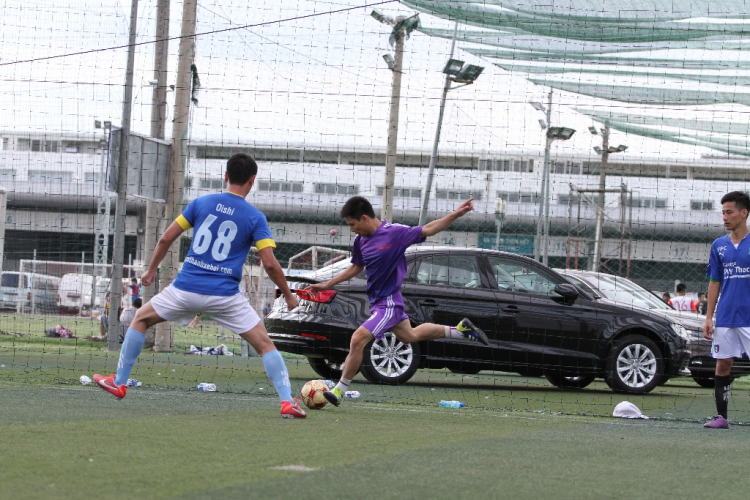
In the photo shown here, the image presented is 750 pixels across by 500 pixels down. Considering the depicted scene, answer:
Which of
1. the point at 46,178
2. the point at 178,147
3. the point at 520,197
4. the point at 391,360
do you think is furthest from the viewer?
the point at 46,178

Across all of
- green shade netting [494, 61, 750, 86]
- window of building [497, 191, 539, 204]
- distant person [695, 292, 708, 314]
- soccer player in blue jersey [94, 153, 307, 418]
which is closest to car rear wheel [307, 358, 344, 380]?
green shade netting [494, 61, 750, 86]

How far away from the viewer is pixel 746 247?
8664mm

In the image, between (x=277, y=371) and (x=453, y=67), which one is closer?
(x=277, y=371)

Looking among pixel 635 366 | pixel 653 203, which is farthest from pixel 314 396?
pixel 653 203

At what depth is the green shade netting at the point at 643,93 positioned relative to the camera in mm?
13492

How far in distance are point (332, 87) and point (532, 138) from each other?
2553 millimetres

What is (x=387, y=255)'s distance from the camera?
8633 mm

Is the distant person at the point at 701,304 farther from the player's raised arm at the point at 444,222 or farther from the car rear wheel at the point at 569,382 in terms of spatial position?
the player's raised arm at the point at 444,222

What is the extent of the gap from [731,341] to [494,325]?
4008 millimetres

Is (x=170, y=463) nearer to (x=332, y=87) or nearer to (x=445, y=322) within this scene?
(x=445, y=322)

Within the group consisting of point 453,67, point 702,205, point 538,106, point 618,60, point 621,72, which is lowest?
point 702,205

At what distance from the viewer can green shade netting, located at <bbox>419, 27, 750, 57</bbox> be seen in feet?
42.5

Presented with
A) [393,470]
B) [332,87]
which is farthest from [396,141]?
[393,470]

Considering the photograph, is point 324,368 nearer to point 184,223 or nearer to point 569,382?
point 569,382
